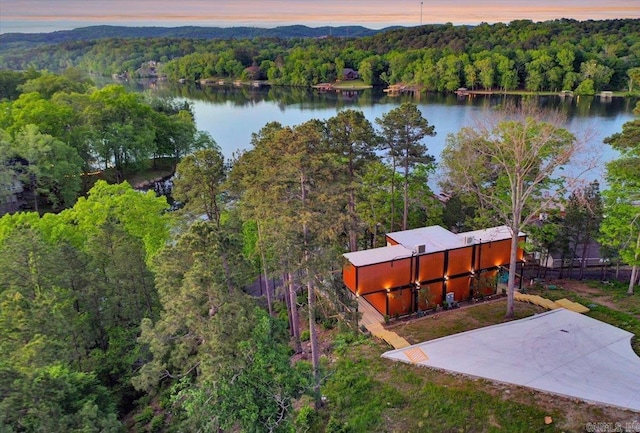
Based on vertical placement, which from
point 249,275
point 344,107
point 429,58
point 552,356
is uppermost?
point 429,58

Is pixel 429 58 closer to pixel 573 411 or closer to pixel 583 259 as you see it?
pixel 583 259

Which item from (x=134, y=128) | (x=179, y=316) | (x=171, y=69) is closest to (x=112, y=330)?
(x=179, y=316)

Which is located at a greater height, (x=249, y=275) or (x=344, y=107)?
(x=249, y=275)

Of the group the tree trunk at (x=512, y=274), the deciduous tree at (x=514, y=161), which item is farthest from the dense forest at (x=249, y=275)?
the tree trunk at (x=512, y=274)

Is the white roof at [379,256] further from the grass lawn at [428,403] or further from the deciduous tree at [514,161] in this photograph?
the deciduous tree at [514,161]

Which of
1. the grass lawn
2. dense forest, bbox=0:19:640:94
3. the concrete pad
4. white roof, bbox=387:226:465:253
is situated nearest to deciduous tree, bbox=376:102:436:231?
white roof, bbox=387:226:465:253

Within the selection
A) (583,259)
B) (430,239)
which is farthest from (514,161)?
(583,259)

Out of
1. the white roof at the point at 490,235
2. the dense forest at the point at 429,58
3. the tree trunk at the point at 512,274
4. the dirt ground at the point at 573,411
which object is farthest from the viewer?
the dense forest at the point at 429,58

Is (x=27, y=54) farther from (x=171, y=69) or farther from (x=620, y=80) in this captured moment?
(x=620, y=80)

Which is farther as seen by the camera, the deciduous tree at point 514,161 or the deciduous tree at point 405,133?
the deciduous tree at point 405,133
